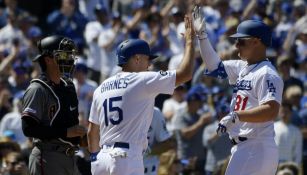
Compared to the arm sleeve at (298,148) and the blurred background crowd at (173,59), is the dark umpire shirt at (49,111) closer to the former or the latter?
the blurred background crowd at (173,59)

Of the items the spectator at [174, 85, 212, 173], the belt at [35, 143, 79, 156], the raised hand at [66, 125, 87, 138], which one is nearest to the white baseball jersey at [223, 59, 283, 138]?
the raised hand at [66, 125, 87, 138]

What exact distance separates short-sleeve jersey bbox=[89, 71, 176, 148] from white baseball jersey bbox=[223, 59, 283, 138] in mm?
708

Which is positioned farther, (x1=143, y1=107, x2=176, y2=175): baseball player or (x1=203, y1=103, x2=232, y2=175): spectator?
(x1=203, y1=103, x2=232, y2=175): spectator

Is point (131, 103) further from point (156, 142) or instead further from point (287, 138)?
point (287, 138)

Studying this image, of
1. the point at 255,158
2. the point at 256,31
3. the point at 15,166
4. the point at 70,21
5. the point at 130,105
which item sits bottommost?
the point at 15,166

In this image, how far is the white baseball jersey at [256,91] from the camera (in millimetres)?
8125

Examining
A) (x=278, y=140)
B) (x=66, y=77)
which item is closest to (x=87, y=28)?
(x=278, y=140)

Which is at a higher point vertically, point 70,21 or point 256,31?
point 256,31

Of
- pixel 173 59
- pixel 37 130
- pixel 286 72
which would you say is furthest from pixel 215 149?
pixel 37 130

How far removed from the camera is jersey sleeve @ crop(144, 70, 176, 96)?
316 inches

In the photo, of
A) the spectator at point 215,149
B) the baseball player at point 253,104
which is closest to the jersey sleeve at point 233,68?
the baseball player at point 253,104

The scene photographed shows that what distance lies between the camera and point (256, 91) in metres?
8.25

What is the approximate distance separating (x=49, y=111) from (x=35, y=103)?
0.18 metres

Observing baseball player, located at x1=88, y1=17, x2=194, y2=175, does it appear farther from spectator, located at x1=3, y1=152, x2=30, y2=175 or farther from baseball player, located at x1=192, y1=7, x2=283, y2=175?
spectator, located at x1=3, y1=152, x2=30, y2=175
